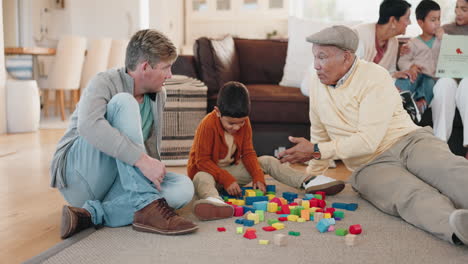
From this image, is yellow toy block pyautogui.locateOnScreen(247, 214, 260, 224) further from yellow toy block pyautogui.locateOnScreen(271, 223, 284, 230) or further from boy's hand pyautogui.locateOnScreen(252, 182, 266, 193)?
boy's hand pyautogui.locateOnScreen(252, 182, 266, 193)

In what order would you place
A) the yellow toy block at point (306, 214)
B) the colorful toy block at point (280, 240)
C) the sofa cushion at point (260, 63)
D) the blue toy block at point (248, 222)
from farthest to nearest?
the sofa cushion at point (260, 63)
the yellow toy block at point (306, 214)
the blue toy block at point (248, 222)
the colorful toy block at point (280, 240)

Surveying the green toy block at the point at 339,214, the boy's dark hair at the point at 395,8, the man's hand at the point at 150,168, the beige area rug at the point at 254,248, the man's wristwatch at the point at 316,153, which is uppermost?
the boy's dark hair at the point at 395,8

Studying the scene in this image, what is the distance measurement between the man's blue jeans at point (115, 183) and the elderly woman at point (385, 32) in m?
1.82

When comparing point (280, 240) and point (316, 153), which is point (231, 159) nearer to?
point (316, 153)

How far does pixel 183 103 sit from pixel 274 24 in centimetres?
484

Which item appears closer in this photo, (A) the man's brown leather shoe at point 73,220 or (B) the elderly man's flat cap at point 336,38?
(A) the man's brown leather shoe at point 73,220

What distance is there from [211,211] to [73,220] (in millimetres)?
513

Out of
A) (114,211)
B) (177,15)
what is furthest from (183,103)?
(177,15)

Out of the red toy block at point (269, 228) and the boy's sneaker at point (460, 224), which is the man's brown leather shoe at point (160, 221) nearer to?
the red toy block at point (269, 228)

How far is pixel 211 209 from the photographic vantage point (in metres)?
1.99

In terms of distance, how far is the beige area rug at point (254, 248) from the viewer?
5.17 ft

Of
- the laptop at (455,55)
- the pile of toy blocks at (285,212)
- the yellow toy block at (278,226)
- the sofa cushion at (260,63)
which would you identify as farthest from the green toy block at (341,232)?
the sofa cushion at (260,63)

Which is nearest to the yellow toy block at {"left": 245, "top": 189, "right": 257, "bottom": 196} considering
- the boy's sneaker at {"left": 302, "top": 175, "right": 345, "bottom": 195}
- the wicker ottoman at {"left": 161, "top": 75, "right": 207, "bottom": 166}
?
the boy's sneaker at {"left": 302, "top": 175, "right": 345, "bottom": 195}

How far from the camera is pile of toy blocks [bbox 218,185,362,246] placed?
6.03 ft
